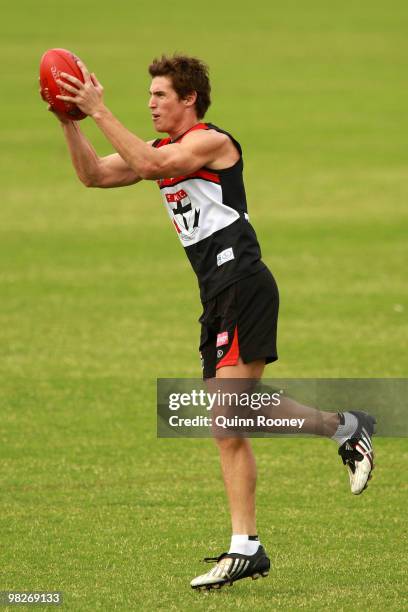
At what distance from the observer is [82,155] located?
25.3 ft

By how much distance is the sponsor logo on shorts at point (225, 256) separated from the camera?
7.33 metres

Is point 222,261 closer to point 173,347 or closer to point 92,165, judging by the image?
point 92,165

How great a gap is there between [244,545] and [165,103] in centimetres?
235

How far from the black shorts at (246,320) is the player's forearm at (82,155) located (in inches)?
40.8

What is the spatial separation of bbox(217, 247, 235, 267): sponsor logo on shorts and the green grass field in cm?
169

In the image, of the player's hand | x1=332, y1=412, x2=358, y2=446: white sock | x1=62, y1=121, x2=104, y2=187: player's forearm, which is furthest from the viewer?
x1=62, y1=121, x2=104, y2=187: player's forearm

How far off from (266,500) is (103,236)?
45.8ft

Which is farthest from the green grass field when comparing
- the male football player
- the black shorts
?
the black shorts

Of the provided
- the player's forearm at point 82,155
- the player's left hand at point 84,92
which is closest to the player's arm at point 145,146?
the player's left hand at point 84,92

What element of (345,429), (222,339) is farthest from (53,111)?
(345,429)

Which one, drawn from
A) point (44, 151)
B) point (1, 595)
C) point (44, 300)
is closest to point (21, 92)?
point (44, 151)

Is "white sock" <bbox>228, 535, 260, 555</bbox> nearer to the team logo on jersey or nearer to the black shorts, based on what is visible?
the black shorts

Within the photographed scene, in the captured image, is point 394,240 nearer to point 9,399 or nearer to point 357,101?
point 9,399

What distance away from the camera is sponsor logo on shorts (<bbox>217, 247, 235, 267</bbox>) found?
7.33 metres
